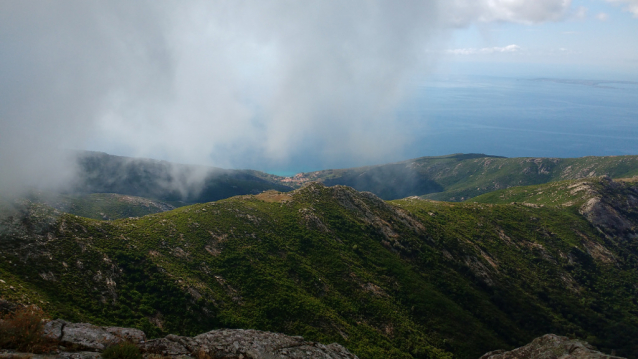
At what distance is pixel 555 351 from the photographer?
97.9 feet

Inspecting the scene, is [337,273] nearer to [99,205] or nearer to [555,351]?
[555,351]

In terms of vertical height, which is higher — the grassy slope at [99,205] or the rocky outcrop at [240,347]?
the grassy slope at [99,205]

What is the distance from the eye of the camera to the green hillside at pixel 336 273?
128 ft

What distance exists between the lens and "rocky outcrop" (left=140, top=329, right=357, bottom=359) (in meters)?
19.9

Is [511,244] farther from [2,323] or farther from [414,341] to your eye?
[2,323]

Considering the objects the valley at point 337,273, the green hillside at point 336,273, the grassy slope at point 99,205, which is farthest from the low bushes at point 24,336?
the grassy slope at point 99,205

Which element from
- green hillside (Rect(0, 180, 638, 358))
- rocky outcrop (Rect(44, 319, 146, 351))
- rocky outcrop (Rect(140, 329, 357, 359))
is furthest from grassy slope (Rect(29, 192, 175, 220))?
rocky outcrop (Rect(140, 329, 357, 359))

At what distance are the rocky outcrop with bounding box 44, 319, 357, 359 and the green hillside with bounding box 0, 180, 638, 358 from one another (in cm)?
1632

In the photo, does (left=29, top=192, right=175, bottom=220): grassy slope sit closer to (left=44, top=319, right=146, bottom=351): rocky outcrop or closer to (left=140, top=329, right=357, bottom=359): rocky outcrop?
(left=44, top=319, right=146, bottom=351): rocky outcrop

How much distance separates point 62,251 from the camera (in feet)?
131

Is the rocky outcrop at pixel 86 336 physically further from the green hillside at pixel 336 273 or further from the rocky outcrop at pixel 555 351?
the rocky outcrop at pixel 555 351

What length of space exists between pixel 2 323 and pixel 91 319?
2049cm

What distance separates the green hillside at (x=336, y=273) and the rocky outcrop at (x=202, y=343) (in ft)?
53.6

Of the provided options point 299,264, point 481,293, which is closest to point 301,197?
point 299,264
